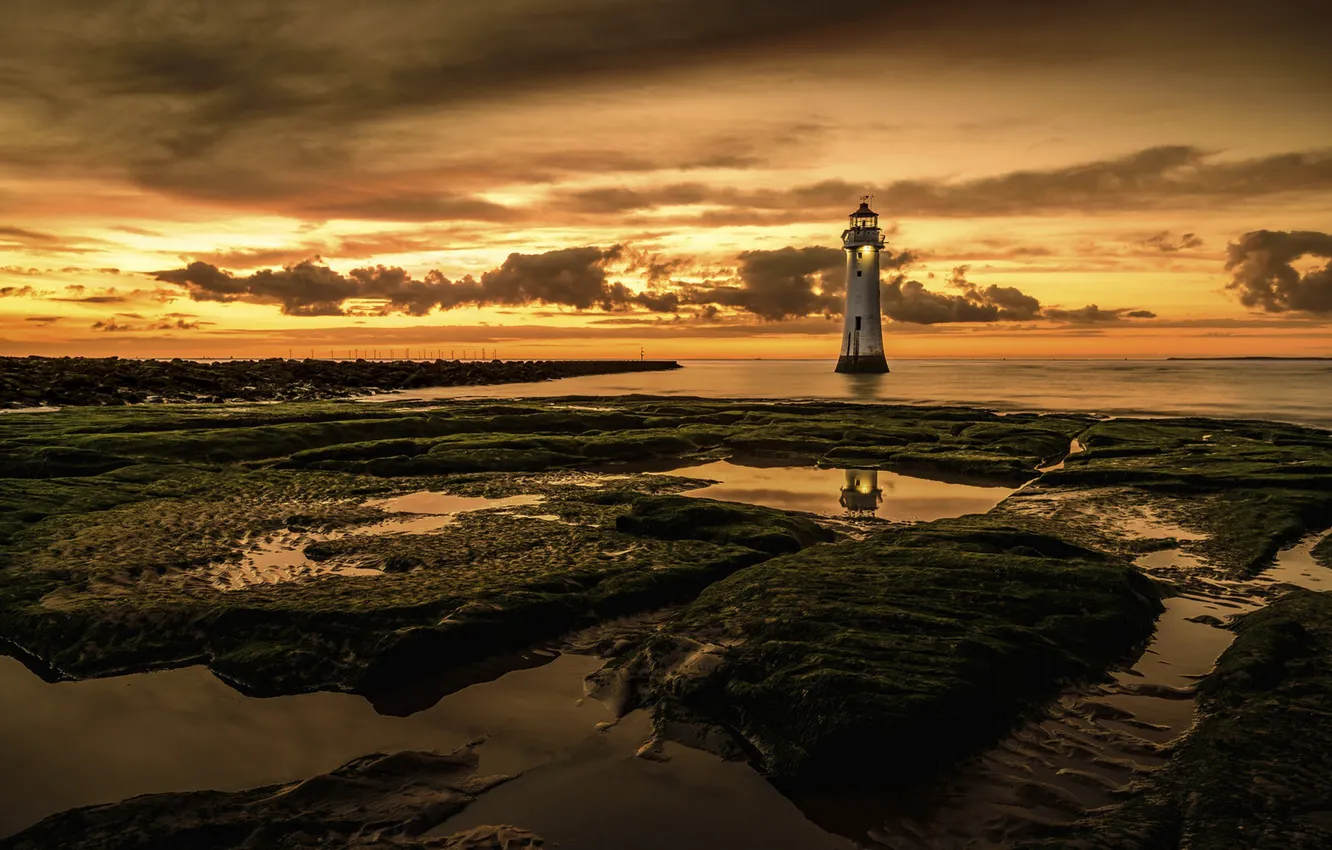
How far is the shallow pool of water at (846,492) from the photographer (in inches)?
634

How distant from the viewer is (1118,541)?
12.7 m

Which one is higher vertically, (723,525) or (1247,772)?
(723,525)

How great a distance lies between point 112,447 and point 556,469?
11110 millimetres

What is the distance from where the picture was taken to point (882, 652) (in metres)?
6.54

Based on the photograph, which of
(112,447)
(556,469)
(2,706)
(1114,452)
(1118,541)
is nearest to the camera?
(2,706)

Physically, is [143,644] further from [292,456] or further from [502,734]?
[292,456]

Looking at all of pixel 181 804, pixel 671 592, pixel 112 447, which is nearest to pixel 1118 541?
pixel 671 592

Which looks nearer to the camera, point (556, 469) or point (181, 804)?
point (181, 804)

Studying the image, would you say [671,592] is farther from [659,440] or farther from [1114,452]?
[1114,452]

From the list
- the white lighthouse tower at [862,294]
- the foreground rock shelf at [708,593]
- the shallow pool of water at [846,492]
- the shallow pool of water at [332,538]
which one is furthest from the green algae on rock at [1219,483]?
the white lighthouse tower at [862,294]

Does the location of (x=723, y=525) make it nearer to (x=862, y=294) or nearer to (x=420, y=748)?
(x=420, y=748)

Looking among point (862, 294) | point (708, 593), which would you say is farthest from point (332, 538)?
point (862, 294)

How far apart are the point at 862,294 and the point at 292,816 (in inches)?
3294

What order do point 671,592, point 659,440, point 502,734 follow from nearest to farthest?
point 502,734, point 671,592, point 659,440
